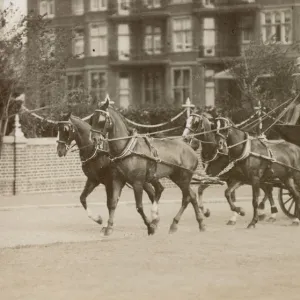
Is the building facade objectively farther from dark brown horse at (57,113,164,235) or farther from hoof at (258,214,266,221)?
dark brown horse at (57,113,164,235)

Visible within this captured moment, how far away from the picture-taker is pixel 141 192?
14508 millimetres

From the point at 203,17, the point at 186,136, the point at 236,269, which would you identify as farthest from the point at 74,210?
the point at 203,17

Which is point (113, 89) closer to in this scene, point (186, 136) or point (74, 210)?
point (74, 210)

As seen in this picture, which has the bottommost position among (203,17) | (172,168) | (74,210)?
(74,210)

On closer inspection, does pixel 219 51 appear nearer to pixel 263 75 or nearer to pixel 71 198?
pixel 263 75

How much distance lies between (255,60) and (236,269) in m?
25.6

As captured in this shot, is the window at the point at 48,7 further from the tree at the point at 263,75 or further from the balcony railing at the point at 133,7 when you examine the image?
the tree at the point at 263,75

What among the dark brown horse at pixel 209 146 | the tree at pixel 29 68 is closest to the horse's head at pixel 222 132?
the dark brown horse at pixel 209 146

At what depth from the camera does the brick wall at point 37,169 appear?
2503 cm

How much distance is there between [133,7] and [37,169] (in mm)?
25320

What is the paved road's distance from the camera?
849 cm

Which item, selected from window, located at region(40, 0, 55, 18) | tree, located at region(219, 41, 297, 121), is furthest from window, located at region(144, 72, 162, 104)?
tree, located at region(219, 41, 297, 121)

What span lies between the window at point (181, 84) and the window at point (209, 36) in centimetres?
147

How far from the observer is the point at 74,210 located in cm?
2056
